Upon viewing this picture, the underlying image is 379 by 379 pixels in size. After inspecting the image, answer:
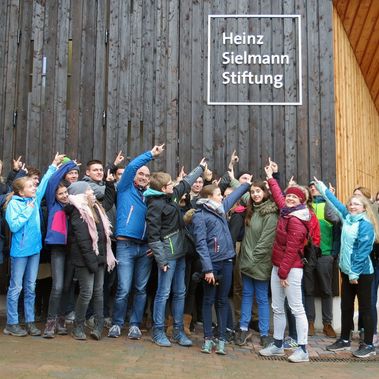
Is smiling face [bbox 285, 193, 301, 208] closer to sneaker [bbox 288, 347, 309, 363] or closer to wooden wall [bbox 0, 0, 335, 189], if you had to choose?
sneaker [bbox 288, 347, 309, 363]

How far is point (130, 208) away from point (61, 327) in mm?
1592

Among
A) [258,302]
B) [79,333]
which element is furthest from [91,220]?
[258,302]

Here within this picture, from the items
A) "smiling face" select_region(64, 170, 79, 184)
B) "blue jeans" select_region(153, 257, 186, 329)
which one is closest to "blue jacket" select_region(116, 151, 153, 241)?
"blue jeans" select_region(153, 257, 186, 329)

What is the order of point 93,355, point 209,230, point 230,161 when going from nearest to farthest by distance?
point 93,355 < point 209,230 < point 230,161

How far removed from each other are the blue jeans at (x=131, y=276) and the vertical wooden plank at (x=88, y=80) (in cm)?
253

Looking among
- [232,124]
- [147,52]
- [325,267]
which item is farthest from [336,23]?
[325,267]

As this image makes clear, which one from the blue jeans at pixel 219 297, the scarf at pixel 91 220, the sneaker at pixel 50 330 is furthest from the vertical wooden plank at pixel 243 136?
the sneaker at pixel 50 330

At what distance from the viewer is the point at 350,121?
8453 mm

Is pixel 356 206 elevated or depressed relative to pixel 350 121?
depressed

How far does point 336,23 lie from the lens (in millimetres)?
8039

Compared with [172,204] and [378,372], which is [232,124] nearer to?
[172,204]

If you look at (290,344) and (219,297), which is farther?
(290,344)

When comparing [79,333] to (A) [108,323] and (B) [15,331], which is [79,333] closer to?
(B) [15,331]

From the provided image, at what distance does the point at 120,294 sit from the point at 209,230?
4.21 feet
